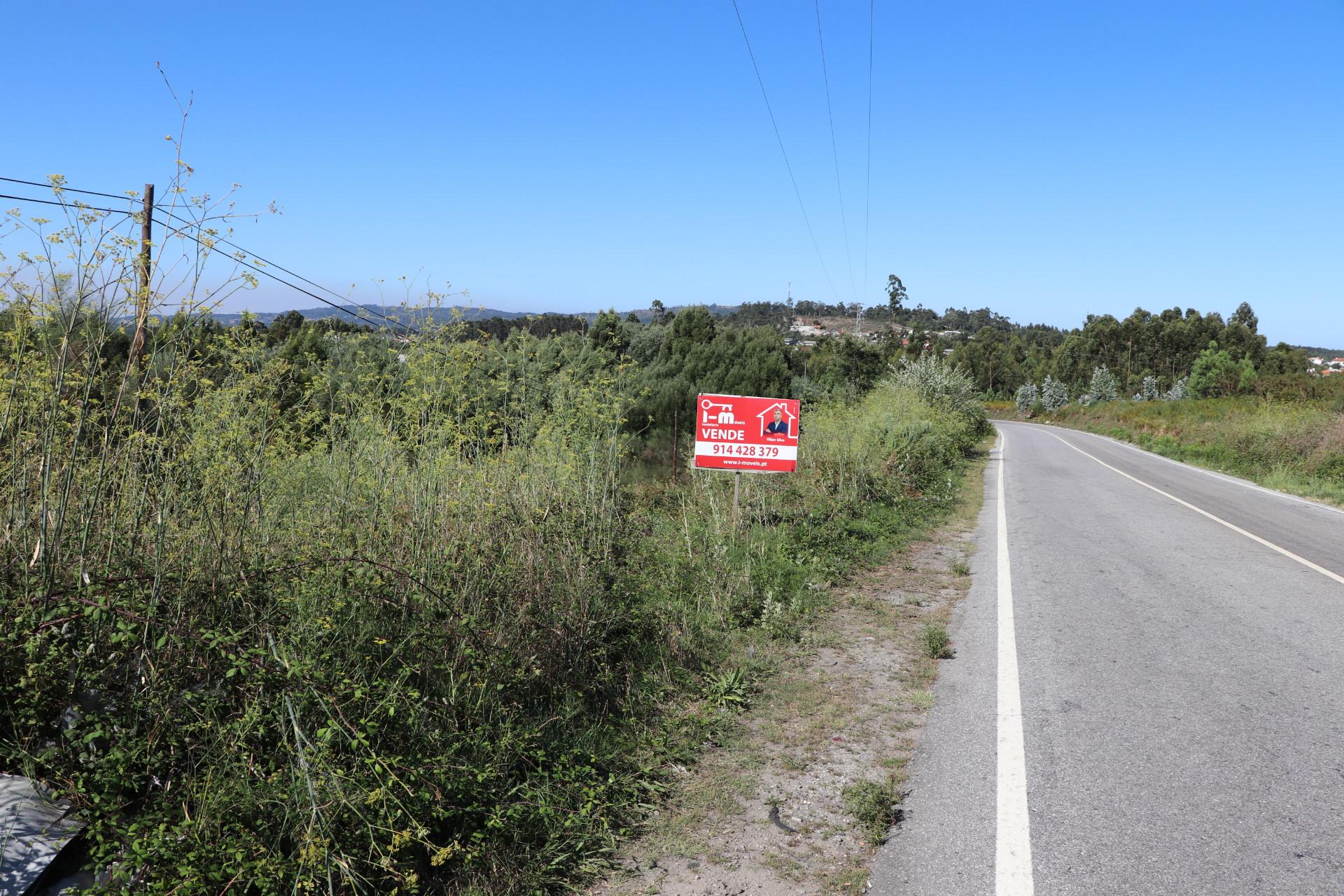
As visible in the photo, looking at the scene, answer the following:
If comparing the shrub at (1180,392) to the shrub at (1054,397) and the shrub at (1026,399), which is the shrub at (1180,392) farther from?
the shrub at (1026,399)

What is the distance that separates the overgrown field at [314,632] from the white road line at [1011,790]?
1.51m

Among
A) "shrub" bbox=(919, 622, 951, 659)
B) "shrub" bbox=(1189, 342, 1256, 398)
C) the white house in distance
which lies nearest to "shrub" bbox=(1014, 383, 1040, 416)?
"shrub" bbox=(1189, 342, 1256, 398)

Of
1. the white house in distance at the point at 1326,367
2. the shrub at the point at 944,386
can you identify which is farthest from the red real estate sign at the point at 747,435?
the white house in distance at the point at 1326,367

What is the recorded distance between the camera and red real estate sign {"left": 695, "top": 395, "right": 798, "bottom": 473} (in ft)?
26.6

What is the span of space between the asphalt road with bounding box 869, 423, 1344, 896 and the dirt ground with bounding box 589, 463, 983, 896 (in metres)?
0.18

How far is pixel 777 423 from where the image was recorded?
8.20 metres

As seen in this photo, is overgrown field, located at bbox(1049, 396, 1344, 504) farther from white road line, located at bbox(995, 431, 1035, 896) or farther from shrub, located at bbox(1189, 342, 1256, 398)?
white road line, located at bbox(995, 431, 1035, 896)

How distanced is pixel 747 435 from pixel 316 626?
5.41 m

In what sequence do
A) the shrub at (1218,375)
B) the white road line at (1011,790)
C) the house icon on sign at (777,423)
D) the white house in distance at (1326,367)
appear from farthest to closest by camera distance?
the white house in distance at (1326,367)
the shrub at (1218,375)
the house icon on sign at (777,423)
the white road line at (1011,790)

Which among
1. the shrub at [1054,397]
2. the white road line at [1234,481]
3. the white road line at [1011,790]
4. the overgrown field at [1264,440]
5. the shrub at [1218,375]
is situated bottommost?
the white road line at [1011,790]

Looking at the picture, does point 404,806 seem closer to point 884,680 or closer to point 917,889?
point 917,889

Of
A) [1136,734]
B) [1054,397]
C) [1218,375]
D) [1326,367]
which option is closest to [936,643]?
[1136,734]

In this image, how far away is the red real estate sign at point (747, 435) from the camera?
810 cm

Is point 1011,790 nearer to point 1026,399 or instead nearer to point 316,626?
point 316,626
